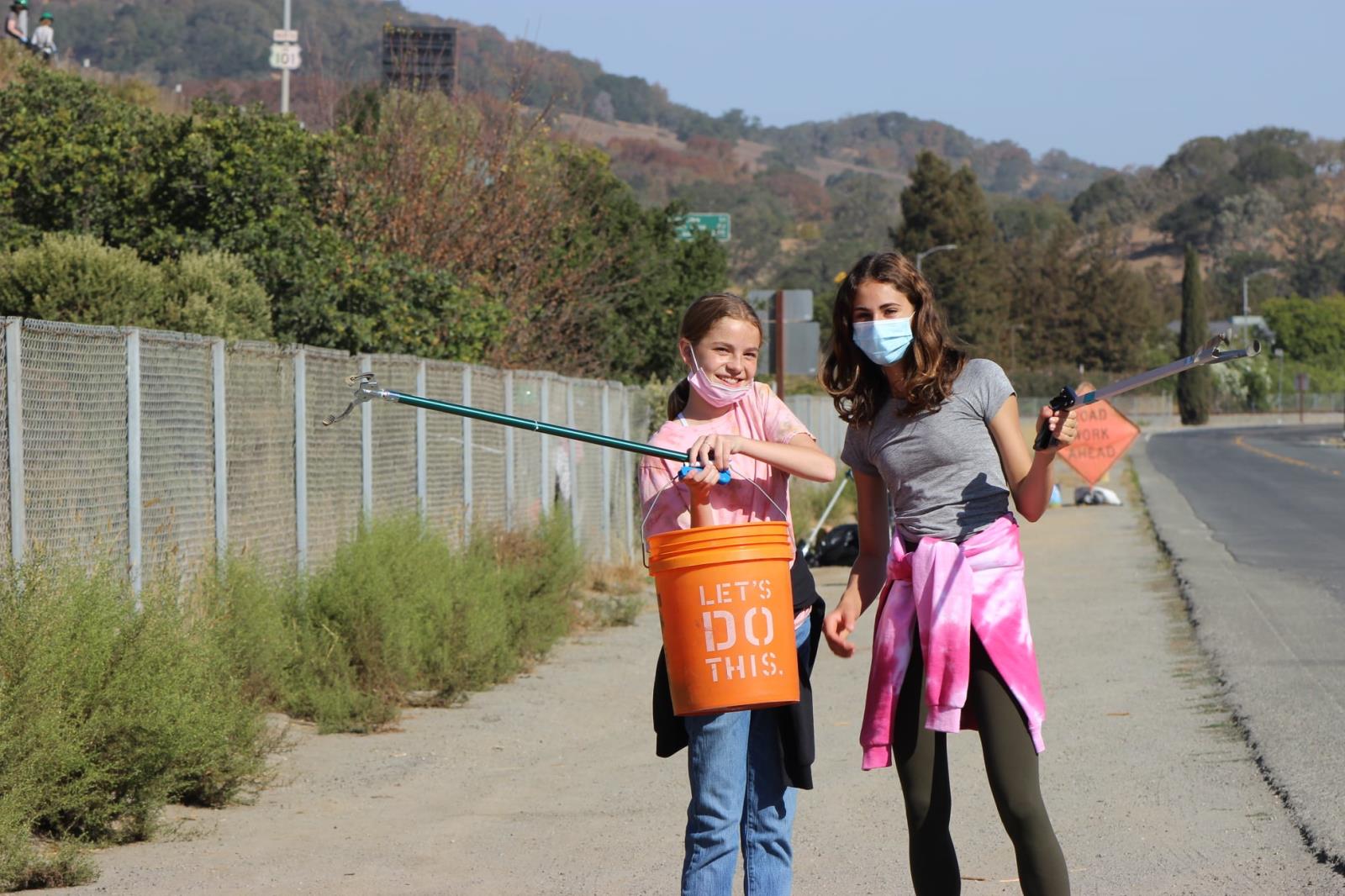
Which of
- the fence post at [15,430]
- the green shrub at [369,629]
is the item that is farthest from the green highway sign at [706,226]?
the fence post at [15,430]

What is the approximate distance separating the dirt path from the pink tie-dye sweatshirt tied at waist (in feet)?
4.76

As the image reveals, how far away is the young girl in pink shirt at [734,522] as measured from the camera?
4.33 m

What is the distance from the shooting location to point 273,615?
8602 millimetres

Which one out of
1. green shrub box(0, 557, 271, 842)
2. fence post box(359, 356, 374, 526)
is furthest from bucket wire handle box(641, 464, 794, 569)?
fence post box(359, 356, 374, 526)

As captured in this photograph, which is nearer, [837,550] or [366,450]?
[366,450]

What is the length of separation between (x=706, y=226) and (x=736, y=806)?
3032cm

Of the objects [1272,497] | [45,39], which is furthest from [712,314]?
[45,39]

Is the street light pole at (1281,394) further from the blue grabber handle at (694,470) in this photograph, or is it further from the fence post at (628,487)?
the blue grabber handle at (694,470)

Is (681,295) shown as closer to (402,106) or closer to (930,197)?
(402,106)

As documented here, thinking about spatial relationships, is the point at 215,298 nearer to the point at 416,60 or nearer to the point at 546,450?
the point at 546,450

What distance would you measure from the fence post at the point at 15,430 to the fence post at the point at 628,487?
1134 centimetres

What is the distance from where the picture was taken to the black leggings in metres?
4.23

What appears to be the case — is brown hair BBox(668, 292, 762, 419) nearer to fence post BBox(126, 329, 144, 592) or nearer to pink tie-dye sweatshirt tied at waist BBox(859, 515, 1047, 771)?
pink tie-dye sweatshirt tied at waist BBox(859, 515, 1047, 771)

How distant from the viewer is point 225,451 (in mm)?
9195
